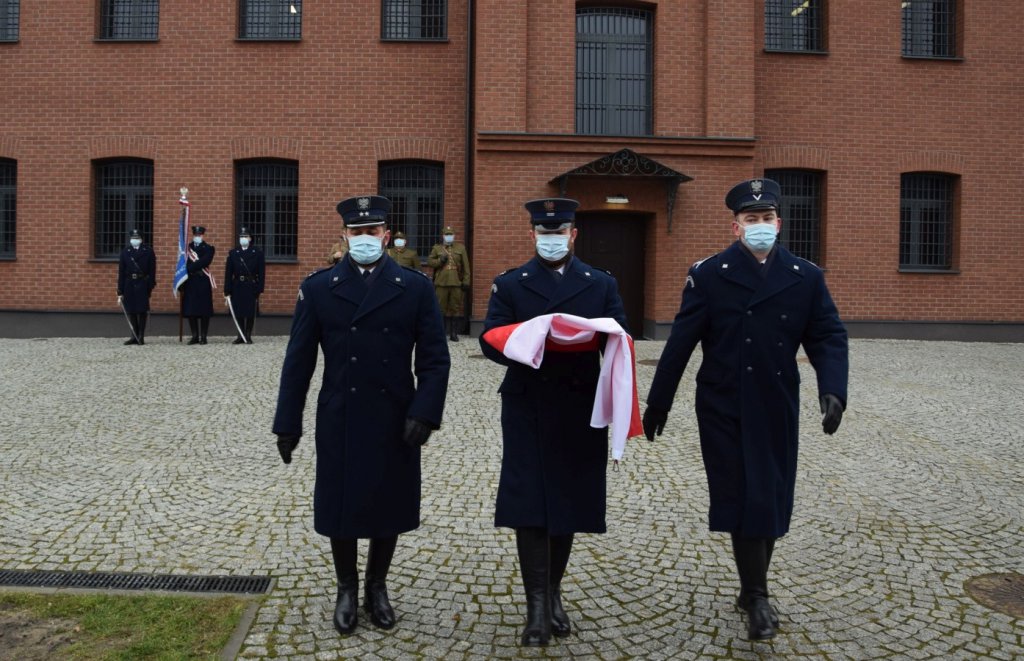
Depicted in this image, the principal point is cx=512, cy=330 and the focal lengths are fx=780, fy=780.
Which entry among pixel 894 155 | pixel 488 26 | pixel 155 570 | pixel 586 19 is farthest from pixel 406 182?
pixel 155 570

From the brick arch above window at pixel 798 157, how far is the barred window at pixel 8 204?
48.8 ft

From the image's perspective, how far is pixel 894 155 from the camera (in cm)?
1540

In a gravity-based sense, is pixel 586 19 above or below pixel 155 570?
above

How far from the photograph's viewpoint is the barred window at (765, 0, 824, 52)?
51.0 feet

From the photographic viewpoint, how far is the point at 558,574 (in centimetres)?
338

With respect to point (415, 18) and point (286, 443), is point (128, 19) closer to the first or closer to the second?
point (415, 18)

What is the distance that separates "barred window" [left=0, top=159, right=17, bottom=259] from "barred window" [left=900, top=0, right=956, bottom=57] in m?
18.1

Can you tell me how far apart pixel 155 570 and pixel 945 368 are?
35.9 feet

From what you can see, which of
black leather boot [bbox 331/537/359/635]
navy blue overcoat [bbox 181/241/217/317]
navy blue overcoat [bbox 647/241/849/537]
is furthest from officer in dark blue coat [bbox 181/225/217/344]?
navy blue overcoat [bbox 647/241/849/537]

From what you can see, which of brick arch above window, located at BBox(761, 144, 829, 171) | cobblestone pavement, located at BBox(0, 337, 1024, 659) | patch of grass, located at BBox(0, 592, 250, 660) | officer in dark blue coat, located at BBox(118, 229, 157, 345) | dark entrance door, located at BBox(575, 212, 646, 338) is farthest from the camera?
brick arch above window, located at BBox(761, 144, 829, 171)

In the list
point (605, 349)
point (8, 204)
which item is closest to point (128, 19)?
point (8, 204)

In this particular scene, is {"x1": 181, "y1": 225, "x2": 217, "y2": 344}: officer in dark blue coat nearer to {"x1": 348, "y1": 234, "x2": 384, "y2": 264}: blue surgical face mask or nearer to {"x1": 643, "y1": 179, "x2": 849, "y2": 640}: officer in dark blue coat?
{"x1": 348, "y1": 234, "x2": 384, "y2": 264}: blue surgical face mask

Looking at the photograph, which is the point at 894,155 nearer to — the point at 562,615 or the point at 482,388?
the point at 482,388

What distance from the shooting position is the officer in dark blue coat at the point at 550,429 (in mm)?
3238
